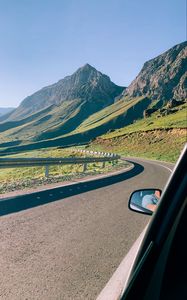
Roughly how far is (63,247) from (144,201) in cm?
342

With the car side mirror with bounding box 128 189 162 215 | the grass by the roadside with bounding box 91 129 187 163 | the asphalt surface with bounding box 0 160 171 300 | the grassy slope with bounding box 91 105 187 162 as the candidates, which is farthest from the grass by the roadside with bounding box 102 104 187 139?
the car side mirror with bounding box 128 189 162 215

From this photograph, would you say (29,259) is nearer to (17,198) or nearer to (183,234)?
(183,234)

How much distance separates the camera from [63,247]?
6.58 m

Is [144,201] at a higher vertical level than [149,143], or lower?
higher

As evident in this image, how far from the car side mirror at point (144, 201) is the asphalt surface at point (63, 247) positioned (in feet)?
5.28

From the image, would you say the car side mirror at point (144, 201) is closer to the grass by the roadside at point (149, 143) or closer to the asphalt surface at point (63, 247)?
the asphalt surface at point (63, 247)

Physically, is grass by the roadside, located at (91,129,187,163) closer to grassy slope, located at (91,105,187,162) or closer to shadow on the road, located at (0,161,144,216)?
grassy slope, located at (91,105,187,162)

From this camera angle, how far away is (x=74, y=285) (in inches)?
195

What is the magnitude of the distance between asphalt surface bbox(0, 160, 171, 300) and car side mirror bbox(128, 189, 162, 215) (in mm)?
1609

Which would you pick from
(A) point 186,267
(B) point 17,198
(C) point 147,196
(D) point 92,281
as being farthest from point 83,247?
(B) point 17,198

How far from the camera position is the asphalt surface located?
488 cm

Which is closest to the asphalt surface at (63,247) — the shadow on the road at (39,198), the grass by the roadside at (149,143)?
the shadow on the road at (39,198)

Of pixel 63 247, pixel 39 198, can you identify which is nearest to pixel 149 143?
pixel 39 198

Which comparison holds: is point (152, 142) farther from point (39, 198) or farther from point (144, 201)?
point (144, 201)
